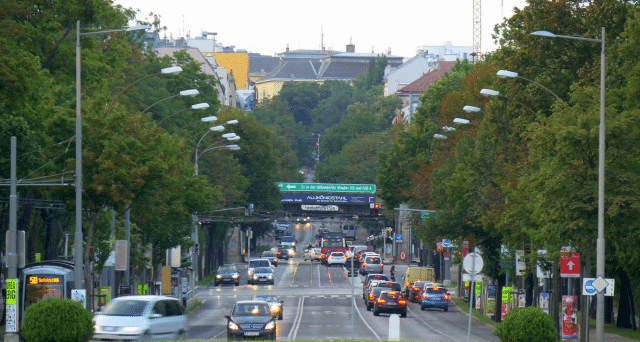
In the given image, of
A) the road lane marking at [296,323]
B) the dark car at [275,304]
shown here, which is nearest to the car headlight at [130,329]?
the road lane marking at [296,323]

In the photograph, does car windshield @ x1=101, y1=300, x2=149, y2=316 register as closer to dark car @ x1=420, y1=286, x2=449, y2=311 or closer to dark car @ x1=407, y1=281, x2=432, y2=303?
dark car @ x1=420, y1=286, x2=449, y2=311

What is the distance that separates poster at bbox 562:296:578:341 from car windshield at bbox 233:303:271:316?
8986mm

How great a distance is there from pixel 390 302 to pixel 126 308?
28485mm

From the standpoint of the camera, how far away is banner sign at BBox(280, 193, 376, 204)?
114125 millimetres

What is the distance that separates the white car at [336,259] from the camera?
103 m

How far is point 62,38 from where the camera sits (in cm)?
4291

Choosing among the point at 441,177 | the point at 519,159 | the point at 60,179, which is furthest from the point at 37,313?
the point at 441,177

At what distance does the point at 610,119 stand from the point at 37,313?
15985 mm

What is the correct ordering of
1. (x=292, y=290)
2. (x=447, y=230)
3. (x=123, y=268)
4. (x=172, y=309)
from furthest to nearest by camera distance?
(x=292, y=290)
(x=447, y=230)
(x=123, y=268)
(x=172, y=309)

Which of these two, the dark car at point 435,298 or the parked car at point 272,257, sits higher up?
the dark car at point 435,298

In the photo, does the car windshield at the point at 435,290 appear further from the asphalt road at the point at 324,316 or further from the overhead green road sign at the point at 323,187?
the overhead green road sign at the point at 323,187

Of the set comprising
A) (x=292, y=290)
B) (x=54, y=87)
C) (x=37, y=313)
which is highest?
(x=54, y=87)

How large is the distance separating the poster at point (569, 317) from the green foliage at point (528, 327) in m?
11.3

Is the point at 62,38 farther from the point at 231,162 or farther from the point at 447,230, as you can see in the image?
the point at 231,162
